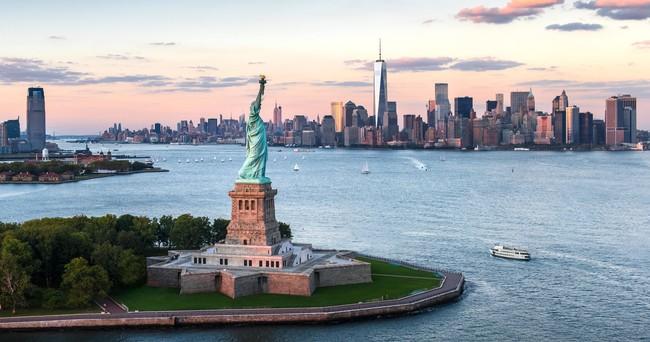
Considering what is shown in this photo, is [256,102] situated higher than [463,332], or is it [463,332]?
[256,102]

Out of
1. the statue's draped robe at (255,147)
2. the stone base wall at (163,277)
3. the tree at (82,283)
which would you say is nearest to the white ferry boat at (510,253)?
the statue's draped robe at (255,147)

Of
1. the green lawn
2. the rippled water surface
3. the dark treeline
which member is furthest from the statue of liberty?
the green lawn

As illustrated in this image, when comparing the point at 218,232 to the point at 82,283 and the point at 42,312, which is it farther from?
the point at 42,312

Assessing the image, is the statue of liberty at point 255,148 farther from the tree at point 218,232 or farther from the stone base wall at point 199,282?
the tree at point 218,232

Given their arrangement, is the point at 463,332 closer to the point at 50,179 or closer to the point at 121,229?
the point at 121,229

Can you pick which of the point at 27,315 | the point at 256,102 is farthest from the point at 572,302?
the point at 27,315

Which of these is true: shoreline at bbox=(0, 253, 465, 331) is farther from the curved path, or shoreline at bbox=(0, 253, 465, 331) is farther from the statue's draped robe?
the statue's draped robe

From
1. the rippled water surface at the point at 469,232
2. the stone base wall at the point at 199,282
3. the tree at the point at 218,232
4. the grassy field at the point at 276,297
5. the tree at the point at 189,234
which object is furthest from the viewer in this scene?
the tree at the point at 218,232
